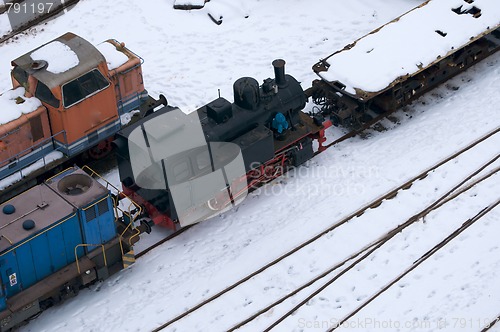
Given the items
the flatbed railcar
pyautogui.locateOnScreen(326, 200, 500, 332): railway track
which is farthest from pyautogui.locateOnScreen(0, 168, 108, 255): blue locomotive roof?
the flatbed railcar

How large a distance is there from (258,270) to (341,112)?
5.15 m

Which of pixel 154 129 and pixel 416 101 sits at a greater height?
pixel 154 129

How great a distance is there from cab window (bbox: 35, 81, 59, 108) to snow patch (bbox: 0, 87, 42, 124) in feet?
0.50

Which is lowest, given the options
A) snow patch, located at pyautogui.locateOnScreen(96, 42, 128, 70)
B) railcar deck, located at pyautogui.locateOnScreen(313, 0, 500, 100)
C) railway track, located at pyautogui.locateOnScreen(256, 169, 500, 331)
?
railway track, located at pyautogui.locateOnScreen(256, 169, 500, 331)

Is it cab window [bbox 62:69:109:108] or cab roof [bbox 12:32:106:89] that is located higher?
cab roof [bbox 12:32:106:89]

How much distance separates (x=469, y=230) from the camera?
58.2 ft

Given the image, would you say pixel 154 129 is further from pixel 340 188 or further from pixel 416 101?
pixel 416 101

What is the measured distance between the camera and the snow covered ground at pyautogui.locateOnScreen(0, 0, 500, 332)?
54.5 feet

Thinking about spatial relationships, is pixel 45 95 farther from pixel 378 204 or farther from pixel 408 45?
pixel 408 45

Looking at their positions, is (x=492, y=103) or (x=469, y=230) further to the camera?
(x=492, y=103)

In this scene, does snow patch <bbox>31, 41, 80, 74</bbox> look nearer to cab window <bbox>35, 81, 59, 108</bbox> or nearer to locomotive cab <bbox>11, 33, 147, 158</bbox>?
locomotive cab <bbox>11, 33, 147, 158</bbox>

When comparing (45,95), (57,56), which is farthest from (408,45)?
(45,95)

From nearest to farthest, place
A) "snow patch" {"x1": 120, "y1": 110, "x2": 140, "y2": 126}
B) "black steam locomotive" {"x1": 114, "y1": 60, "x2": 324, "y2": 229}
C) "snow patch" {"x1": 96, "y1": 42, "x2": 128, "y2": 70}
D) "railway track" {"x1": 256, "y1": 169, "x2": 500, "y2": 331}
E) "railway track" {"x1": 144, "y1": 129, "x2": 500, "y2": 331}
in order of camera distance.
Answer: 1. "railway track" {"x1": 256, "y1": 169, "x2": 500, "y2": 331}
2. "railway track" {"x1": 144, "y1": 129, "x2": 500, "y2": 331}
3. "black steam locomotive" {"x1": 114, "y1": 60, "x2": 324, "y2": 229}
4. "snow patch" {"x1": 96, "y1": 42, "x2": 128, "y2": 70}
5. "snow patch" {"x1": 120, "y1": 110, "x2": 140, "y2": 126}

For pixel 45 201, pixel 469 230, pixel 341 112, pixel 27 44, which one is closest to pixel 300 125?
pixel 341 112
